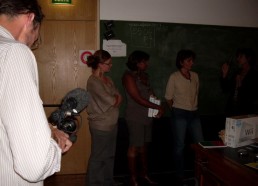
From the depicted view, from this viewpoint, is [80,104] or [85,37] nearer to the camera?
[80,104]

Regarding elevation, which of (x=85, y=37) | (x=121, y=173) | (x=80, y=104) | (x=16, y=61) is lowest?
(x=121, y=173)

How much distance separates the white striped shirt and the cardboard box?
1.49 metres

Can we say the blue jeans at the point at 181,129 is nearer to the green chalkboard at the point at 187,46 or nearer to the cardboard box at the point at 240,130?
the green chalkboard at the point at 187,46

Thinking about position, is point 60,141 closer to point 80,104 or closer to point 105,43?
point 80,104

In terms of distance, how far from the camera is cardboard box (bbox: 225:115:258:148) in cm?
183

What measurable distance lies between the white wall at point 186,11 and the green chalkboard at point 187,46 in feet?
0.28

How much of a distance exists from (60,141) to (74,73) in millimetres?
2534

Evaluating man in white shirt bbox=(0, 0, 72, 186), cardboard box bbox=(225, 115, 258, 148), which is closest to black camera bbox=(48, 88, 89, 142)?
man in white shirt bbox=(0, 0, 72, 186)

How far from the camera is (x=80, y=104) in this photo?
1.34 metres

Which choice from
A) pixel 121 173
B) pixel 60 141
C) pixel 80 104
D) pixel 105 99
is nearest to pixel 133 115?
pixel 105 99

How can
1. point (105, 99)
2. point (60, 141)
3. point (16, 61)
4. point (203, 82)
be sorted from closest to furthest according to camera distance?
point (16, 61)
point (60, 141)
point (105, 99)
point (203, 82)

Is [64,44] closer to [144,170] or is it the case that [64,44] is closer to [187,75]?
[187,75]

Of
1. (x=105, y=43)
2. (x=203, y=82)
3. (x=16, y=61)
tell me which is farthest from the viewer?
(x=203, y=82)

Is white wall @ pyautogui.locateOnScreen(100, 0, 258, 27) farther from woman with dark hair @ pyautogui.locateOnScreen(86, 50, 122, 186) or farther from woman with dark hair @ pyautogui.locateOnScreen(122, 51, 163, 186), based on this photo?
woman with dark hair @ pyautogui.locateOnScreen(86, 50, 122, 186)
